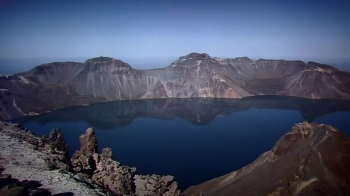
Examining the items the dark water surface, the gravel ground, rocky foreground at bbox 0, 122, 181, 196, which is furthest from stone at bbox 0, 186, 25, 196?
the dark water surface

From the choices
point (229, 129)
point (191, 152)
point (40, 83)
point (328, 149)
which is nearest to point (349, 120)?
point (229, 129)

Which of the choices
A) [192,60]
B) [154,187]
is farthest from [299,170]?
[192,60]

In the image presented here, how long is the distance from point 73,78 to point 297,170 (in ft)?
356

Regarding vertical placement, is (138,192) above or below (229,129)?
above

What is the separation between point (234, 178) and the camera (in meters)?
32.8

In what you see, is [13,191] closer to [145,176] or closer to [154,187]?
[154,187]

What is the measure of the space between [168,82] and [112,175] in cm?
11053

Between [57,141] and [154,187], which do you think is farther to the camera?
[57,141]

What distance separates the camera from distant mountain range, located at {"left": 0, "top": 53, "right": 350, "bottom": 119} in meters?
110

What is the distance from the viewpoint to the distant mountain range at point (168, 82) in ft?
360

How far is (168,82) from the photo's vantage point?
12950cm

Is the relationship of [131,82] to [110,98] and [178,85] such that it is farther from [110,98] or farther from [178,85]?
[178,85]

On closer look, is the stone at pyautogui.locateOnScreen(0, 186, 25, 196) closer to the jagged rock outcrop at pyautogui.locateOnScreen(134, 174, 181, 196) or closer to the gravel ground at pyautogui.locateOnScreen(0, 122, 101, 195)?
the gravel ground at pyautogui.locateOnScreen(0, 122, 101, 195)

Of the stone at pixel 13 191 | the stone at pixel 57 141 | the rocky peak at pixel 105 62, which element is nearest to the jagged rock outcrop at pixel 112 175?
the stone at pixel 57 141
